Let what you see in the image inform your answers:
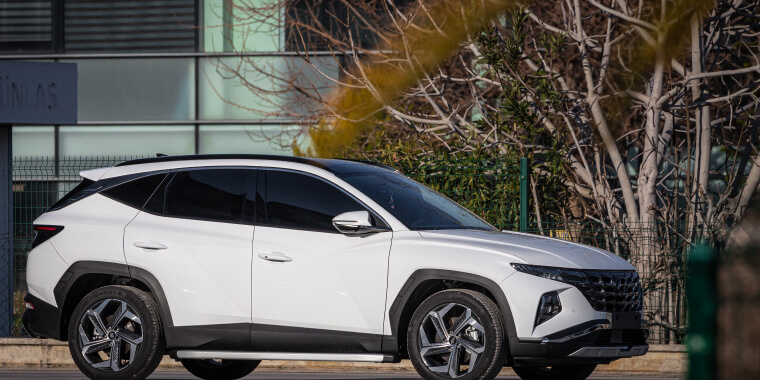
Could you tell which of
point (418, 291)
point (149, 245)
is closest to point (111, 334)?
point (149, 245)

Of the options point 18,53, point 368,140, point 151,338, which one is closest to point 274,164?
point 151,338

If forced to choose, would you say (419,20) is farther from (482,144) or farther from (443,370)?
A: (443,370)

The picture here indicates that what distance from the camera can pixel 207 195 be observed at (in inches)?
332

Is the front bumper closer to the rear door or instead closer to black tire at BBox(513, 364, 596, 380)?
black tire at BBox(513, 364, 596, 380)

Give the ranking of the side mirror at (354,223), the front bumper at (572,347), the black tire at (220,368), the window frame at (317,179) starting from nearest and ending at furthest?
the front bumper at (572,347) < the side mirror at (354,223) < the window frame at (317,179) < the black tire at (220,368)

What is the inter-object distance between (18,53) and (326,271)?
1414cm

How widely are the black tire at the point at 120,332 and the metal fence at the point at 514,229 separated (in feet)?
10.6

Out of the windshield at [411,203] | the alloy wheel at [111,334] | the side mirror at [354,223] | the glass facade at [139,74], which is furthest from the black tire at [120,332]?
the glass facade at [139,74]

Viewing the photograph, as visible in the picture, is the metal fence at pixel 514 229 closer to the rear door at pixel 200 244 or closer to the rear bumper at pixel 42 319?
the rear bumper at pixel 42 319

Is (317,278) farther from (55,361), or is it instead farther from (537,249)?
(55,361)

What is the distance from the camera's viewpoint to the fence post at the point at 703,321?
9.93 feet

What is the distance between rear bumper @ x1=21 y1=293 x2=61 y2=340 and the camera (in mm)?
8500

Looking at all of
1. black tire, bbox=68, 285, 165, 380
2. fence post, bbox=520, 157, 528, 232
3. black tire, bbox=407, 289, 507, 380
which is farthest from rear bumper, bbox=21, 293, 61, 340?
fence post, bbox=520, 157, 528, 232

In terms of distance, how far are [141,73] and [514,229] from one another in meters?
10.1
